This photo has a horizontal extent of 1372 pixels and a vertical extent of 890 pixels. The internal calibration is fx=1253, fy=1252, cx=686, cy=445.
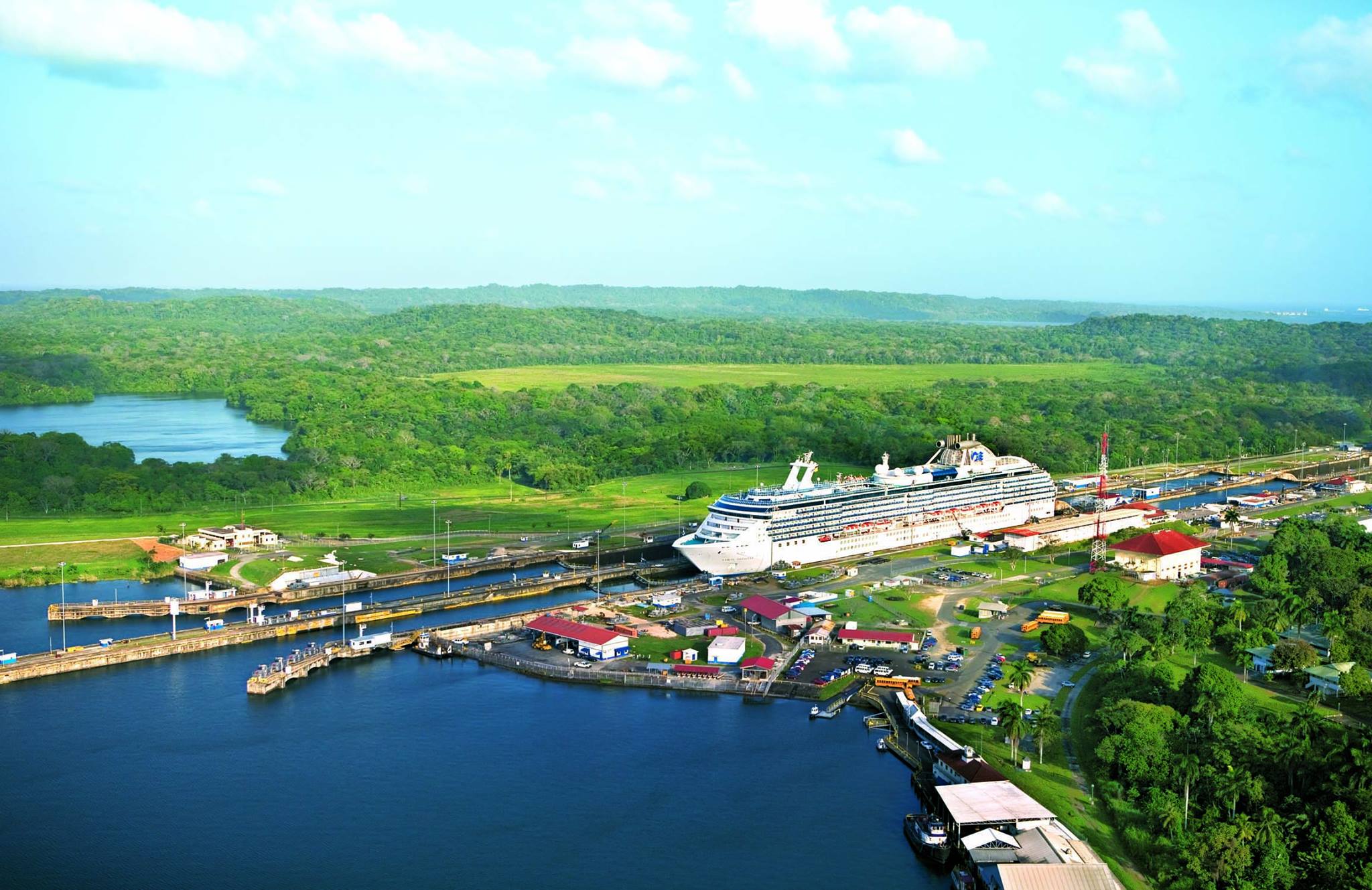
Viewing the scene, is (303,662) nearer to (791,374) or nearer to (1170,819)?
(1170,819)

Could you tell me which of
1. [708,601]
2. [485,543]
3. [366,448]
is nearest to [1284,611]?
[708,601]

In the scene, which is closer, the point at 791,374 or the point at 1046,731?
the point at 1046,731

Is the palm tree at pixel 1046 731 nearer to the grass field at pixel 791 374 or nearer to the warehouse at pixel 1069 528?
the warehouse at pixel 1069 528

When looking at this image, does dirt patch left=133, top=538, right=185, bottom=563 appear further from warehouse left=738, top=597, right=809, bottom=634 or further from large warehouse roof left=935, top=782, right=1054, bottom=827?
large warehouse roof left=935, top=782, right=1054, bottom=827

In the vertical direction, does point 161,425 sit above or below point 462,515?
above

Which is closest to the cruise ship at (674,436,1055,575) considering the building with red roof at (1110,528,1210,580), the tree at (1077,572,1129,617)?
the building with red roof at (1110,528,1210,580)

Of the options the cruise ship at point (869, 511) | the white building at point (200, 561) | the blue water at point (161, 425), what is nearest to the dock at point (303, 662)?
the white building at point (200, 561)

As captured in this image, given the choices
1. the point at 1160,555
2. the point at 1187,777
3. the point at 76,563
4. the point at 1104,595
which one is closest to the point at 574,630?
the point at 1104,595
